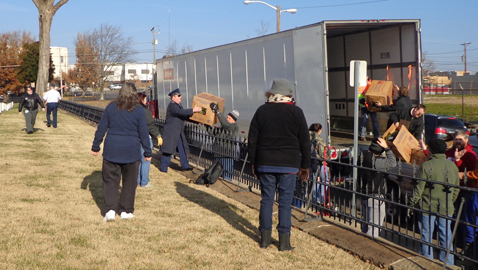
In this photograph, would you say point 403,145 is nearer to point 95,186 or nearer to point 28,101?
point 95,186

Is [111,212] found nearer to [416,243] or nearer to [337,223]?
[337,223]

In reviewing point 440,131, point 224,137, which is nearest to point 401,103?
point 440,131

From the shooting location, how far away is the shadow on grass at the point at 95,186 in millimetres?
7680

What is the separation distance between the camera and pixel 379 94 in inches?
480

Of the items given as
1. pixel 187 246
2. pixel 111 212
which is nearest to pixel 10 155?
pixel 111 212

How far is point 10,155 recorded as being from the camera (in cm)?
1232

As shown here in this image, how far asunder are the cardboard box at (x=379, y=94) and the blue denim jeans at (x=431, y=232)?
7.06 meters

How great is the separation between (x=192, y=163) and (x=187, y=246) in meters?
6.14

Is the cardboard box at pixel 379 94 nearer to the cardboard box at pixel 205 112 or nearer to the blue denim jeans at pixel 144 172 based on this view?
the cardboard box at pixel 205 112

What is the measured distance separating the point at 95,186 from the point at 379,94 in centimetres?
704

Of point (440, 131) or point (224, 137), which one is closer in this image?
point (224, 137)

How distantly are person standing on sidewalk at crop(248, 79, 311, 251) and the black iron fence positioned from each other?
1023mm

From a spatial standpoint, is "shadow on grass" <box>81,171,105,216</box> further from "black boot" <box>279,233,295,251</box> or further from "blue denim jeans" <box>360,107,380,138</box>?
"blue denim jeans" <box>360,107,380,138</box>

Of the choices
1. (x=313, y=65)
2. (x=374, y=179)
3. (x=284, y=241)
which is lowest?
(x=284, y=241)
